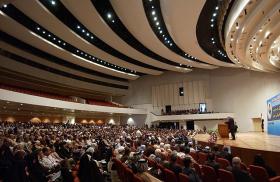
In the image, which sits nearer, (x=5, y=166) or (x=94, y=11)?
(x=5, y=166)

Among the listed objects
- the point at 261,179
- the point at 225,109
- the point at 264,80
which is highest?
the point at 264,80

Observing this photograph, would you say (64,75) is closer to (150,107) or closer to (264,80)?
(150,107)

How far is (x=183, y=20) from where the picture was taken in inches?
529

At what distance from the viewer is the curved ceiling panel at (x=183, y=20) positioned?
11.7 meters

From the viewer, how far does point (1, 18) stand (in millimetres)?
13883

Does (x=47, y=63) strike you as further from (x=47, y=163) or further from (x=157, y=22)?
(x=47, y=163)

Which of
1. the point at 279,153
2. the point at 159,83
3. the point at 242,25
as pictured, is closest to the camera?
the point at 279,153

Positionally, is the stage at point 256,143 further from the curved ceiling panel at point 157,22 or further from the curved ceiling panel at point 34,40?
the curved ceiling panel at point 34,40

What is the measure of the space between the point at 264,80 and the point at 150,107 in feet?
39.2

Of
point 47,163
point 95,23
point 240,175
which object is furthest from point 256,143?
point 95,23

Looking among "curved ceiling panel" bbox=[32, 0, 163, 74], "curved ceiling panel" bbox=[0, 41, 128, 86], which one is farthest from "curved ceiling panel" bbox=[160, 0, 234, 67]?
"curved ceiling panel" bbox=[0, 41, 128, 86]

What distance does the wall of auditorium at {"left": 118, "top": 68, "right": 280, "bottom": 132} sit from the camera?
2481 centimetres

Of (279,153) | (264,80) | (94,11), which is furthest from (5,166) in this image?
(264,80)

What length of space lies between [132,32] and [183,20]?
13.1 ft
